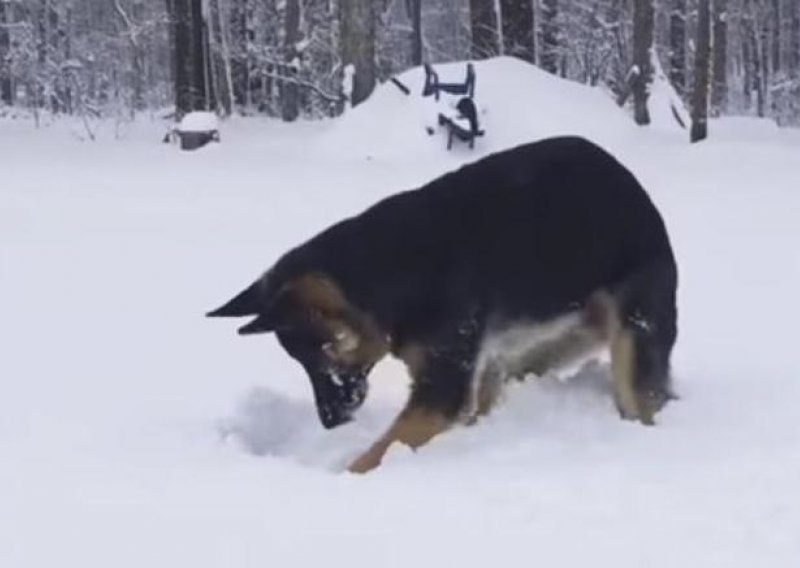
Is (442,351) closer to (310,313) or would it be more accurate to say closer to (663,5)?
(310,313)

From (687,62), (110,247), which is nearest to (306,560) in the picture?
(110,247)

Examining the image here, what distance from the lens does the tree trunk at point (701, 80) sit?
1486 centimetres

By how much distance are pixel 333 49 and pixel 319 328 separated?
28.0 meters

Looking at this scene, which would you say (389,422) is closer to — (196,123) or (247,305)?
(247,305)

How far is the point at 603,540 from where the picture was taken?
122 inches

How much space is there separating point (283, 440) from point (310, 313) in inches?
20.3

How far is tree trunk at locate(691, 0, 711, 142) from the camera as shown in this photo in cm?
1486

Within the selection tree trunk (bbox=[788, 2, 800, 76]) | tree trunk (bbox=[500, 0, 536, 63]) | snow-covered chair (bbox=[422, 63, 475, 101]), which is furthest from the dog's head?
tree trunk (bbox=[788, 2, 800, 76])

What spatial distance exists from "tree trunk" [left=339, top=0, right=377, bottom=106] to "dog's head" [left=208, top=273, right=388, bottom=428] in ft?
40.6

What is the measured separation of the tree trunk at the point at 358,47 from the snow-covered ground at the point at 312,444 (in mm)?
8104

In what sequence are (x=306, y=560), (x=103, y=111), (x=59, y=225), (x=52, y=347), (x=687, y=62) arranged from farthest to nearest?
(x=687, y=62), (x=103, y=111), (x=59, y=225), (x=52, y=347), (x=306, y=560)

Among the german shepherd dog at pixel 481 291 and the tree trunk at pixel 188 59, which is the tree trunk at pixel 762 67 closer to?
the tree trunk at pixel 188 59

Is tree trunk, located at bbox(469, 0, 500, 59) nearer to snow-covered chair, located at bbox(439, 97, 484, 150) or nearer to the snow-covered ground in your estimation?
snow-covered chair, located at bbox(439, 97, 484, 150)

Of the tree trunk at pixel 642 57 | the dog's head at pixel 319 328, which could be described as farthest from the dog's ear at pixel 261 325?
the tree trunk at pixel 642 57
